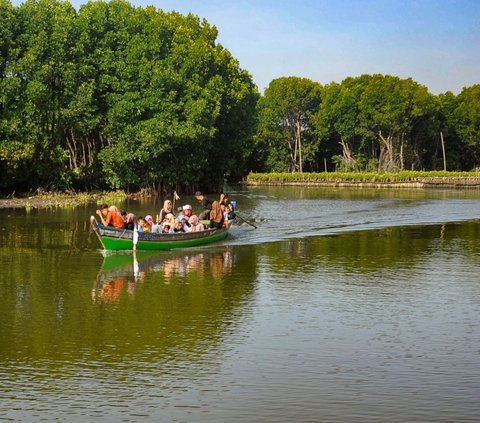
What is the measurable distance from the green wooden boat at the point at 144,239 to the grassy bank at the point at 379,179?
218ft

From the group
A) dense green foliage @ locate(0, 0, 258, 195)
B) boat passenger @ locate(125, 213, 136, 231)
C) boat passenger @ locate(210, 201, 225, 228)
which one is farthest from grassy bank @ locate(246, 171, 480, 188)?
boat passenger @ locate(125, 213, 136, 231)

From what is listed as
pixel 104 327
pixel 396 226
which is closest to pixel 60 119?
pixel 396 226

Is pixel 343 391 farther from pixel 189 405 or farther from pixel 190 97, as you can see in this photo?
pixel 190 97

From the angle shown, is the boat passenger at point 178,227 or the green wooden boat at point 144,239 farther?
the boat passenger at point 178,227

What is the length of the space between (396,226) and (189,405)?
29759 millimetres

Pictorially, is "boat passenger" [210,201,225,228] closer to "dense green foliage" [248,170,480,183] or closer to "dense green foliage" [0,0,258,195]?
"dense green foliage" [0,0,258,195]

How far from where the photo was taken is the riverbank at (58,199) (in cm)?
4905

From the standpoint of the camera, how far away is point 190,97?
62781 mm

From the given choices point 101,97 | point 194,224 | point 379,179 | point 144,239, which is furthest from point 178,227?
point 379,179

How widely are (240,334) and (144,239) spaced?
12103 mm

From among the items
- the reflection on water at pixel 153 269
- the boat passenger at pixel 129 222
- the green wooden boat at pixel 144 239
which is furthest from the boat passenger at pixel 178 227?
the reflection on water at pixel 153 269

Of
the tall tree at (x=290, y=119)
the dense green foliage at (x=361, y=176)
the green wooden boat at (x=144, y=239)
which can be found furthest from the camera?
the tall tree at (x=290, y=119)

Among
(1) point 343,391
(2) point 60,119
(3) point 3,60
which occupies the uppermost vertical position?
(3) point 3,60

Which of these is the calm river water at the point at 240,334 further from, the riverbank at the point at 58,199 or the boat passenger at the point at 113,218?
the riverbank at the point at 58,199
